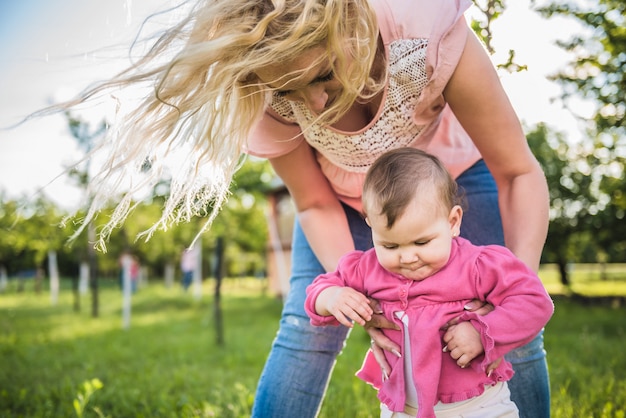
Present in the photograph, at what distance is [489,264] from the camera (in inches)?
60.6

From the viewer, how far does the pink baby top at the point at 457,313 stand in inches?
57.1

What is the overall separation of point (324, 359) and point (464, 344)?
72 centimetres

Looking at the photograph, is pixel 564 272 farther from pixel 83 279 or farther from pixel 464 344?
pixel 83 279

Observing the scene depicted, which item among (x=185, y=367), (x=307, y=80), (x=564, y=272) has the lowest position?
(x=564, y=272)

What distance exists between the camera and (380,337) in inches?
66.1

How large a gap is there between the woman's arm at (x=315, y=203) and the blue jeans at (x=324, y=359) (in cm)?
23

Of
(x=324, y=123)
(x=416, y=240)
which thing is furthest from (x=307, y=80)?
(x=416, y=240)

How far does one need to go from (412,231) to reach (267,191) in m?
17.4

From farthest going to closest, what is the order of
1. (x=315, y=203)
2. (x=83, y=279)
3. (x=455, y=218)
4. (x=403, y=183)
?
(x=83, y=279) → (x=315, y=203) → (x=455, y=218) → (x=403, y=183)

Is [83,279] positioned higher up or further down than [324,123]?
further down

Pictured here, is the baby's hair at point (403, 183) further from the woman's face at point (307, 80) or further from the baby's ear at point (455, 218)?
the woman's face at point (307, 80)

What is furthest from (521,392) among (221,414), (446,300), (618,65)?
(618,65)

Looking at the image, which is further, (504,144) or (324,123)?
(324,123)

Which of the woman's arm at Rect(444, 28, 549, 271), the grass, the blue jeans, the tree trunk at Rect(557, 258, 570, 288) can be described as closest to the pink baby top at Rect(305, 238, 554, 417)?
the woman's arm at Rect(444, 28, 549, 271)
